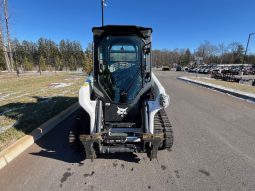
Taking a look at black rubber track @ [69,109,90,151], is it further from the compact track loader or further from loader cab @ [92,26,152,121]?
loader cab @ [92,26,152,121]

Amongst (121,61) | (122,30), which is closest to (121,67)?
(121,61)

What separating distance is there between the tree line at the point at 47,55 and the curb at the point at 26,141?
3236 cm

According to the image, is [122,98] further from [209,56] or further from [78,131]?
[209,56]

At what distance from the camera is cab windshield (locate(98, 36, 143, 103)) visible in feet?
13.9

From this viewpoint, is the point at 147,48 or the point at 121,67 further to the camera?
the point at 121,67

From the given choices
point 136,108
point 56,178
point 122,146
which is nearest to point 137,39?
point 136,108

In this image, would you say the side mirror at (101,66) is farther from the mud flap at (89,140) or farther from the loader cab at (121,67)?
the mud flap at (89,140)

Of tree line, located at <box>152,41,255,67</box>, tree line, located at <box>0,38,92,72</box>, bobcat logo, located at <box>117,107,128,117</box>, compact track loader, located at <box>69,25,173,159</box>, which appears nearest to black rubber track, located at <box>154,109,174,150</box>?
compact track loader, located at <box>69,25,173,159</box>

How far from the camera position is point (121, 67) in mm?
4531

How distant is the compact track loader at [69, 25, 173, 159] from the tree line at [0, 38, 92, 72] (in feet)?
112

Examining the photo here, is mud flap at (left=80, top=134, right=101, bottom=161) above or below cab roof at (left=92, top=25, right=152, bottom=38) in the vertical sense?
below

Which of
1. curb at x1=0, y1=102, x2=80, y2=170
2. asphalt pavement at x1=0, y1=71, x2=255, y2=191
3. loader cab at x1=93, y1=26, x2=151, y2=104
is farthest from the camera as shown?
loader cab at x1=93, y1=26, x2=151, y2=104

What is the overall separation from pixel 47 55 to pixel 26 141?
61.4 meters

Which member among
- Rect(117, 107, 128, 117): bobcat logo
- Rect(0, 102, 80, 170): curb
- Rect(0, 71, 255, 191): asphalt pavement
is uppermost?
Rect(117, 107, 128, 117): bobcat logo
